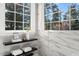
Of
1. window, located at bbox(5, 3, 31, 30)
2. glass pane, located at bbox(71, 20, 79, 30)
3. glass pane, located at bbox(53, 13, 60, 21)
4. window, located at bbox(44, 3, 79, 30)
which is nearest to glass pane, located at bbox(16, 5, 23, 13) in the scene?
window, located at bbox(5, 3, 31, 30)

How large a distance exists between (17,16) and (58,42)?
60 cm

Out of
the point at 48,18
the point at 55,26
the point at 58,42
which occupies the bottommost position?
the point at 58,42

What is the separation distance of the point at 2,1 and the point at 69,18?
0.83 m

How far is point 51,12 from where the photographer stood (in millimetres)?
1485

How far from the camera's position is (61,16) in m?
1.48

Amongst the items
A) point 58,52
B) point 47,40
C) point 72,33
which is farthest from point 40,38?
point 72,33

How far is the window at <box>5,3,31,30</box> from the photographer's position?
1.42 m

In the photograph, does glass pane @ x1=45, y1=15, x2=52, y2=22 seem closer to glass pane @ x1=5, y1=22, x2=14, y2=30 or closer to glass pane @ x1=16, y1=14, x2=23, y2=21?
glass pane @ x1=16, y1=14, x2=23, y2=21

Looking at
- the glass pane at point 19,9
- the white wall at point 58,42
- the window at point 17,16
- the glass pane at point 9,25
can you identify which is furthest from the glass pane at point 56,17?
the glass pane at point 9,25

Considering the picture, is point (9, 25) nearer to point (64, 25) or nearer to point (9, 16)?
point (9, 16)

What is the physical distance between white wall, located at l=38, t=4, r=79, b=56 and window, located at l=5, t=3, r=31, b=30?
→ 163 millimetres

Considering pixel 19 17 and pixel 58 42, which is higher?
pixel 19 17

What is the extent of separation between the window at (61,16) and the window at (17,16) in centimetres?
23

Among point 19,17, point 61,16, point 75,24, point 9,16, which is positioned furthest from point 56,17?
point 9,16
